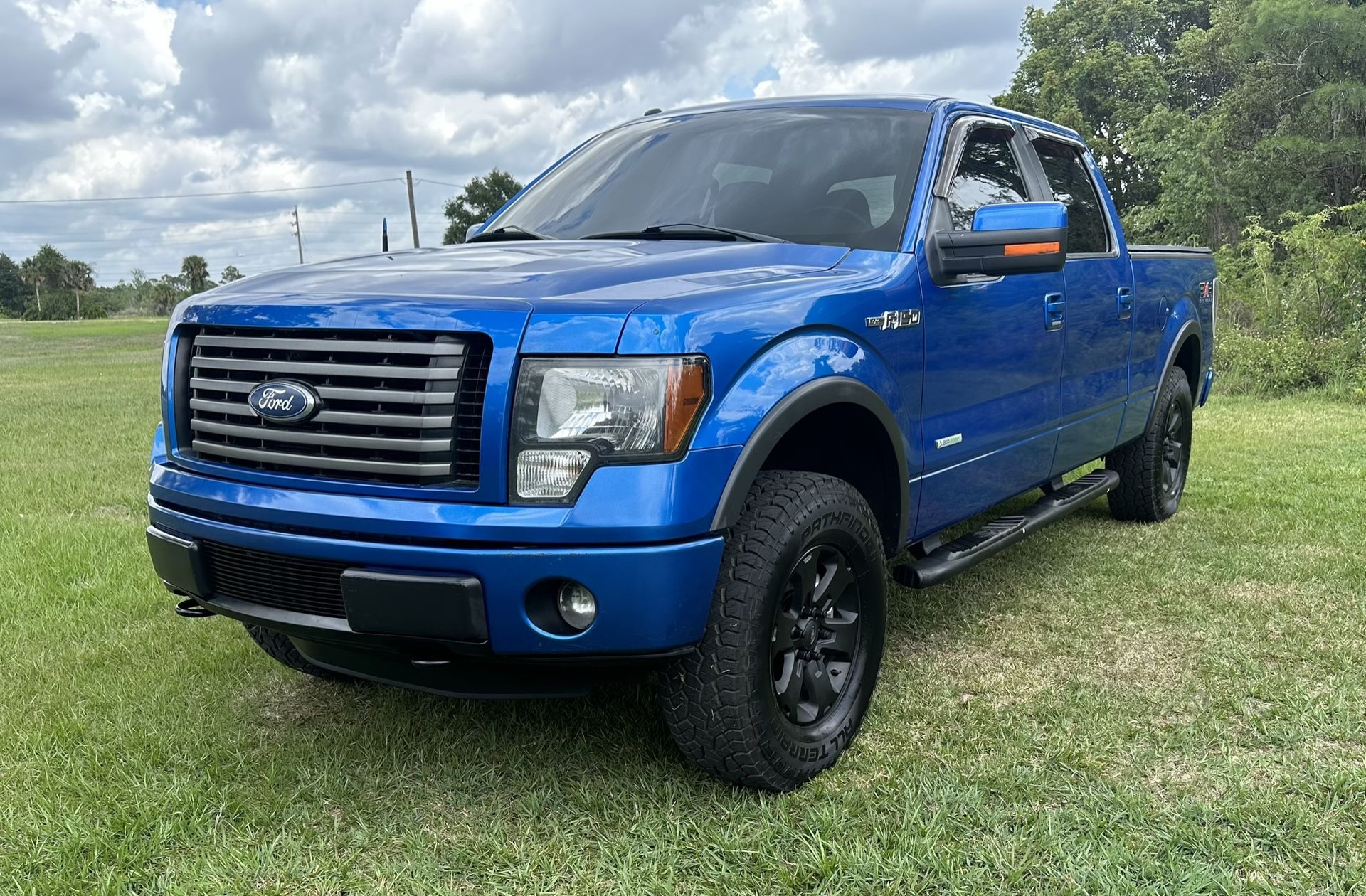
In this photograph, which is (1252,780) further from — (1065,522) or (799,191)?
(1065,522)

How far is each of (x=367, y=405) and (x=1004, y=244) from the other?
1.91m

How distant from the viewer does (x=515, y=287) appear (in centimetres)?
256

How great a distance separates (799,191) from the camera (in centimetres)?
358

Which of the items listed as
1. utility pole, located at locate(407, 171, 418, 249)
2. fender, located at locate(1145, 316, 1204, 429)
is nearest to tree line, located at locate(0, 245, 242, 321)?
utility pole, located at locate(407, 171, 418, 249)

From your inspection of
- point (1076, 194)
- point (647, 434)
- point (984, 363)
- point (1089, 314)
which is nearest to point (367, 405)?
point (647, 434)

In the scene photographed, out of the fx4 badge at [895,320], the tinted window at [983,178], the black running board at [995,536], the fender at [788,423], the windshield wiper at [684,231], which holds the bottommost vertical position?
the black running board at [995,536]

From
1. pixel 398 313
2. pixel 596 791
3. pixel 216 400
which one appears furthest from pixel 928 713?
pixel 216 400

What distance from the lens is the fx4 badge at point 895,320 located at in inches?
120

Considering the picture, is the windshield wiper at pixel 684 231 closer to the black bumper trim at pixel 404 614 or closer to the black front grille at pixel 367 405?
the black front grille at pixel 367 405

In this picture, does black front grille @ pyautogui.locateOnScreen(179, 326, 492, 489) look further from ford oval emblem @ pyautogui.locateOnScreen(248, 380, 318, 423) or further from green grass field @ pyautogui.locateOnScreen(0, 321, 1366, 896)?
green grass field @ pyautogui.locateOnScreen(0, 321, 1366, 896)

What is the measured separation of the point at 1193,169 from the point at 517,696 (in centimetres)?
3819

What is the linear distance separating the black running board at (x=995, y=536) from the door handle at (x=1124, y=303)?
0.77 meters

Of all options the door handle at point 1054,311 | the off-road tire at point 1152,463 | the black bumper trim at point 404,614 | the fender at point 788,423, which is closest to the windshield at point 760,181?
the fender at point 788,423

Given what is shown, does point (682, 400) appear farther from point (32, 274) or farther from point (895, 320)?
point (32, 274)
